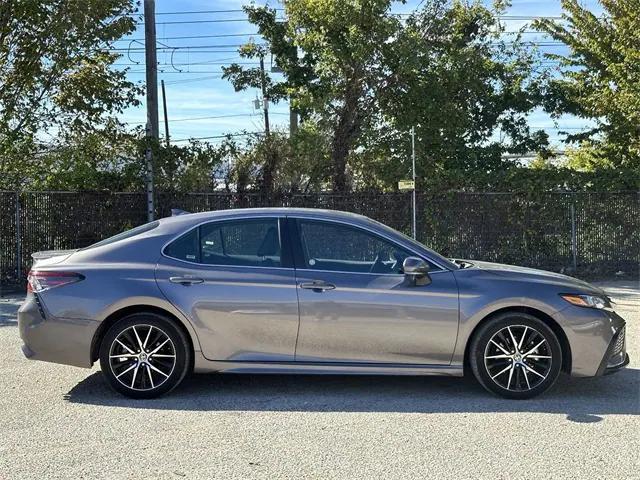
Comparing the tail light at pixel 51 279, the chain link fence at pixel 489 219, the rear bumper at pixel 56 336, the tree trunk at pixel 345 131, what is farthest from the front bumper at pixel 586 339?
the tree trunk at pixel 345 131

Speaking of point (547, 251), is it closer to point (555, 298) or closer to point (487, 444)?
point (555, 298)

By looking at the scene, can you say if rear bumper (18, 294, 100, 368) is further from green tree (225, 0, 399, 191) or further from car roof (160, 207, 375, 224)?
green tree (225, 0, 399, 191)

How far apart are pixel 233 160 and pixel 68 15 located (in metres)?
4.56

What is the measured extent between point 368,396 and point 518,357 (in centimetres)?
129

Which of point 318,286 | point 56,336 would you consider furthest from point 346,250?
point 56,336

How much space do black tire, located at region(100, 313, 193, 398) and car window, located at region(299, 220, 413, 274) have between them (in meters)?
1.29

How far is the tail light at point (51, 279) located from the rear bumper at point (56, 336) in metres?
0.11

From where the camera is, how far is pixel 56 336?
552cm

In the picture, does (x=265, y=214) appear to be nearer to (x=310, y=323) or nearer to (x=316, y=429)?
(x=310, y=323)

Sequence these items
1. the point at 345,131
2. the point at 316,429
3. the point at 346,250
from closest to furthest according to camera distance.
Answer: the point at 316,429 < the point at 346,250 < the point at 345,131

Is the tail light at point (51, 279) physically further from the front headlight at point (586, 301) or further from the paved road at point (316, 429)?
the front headlight at point (586, 301)

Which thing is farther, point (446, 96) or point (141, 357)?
point (446, 96)

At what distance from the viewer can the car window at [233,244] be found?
5.63 metres

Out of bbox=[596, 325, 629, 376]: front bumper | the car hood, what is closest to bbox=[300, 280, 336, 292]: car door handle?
the car hood
